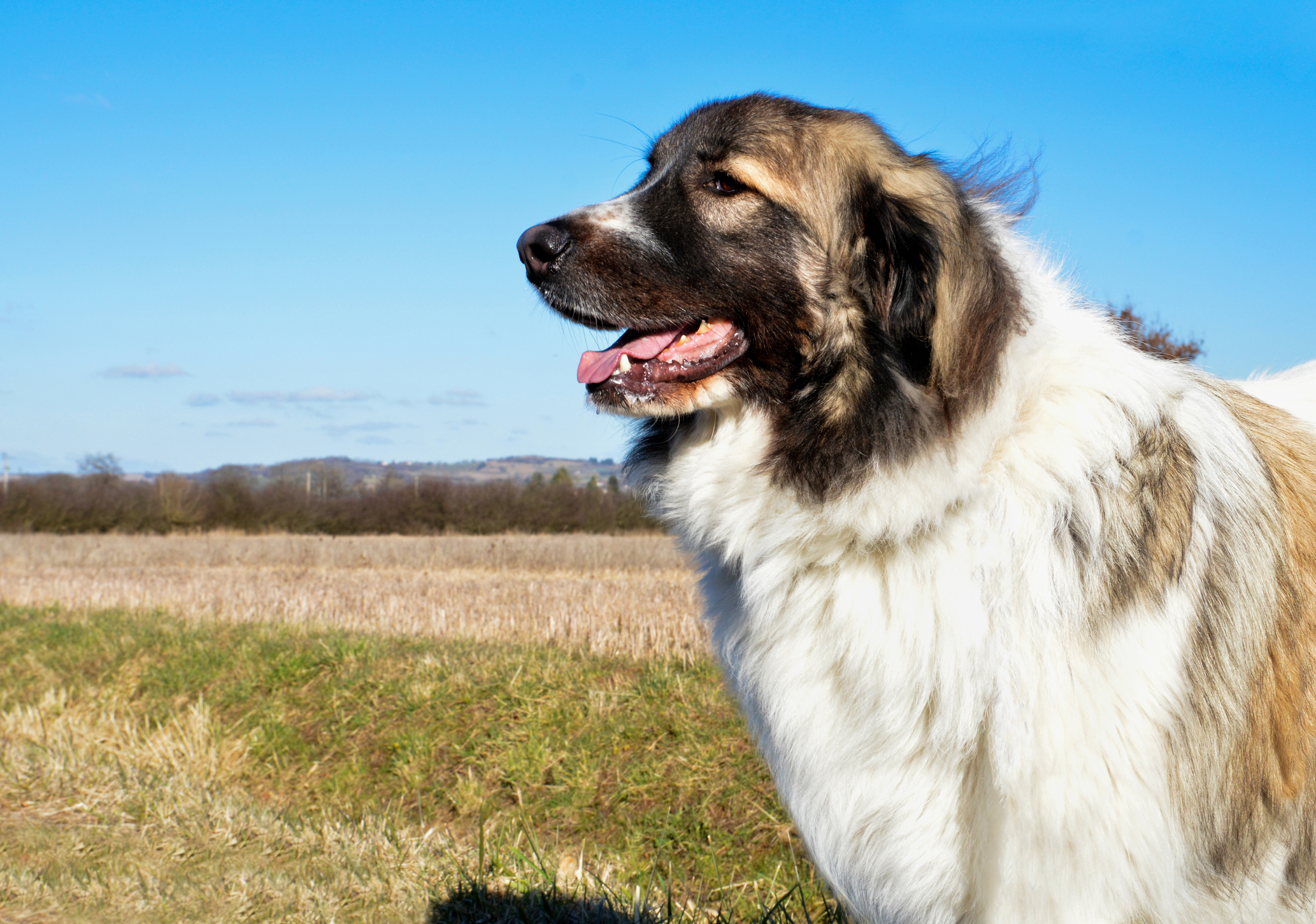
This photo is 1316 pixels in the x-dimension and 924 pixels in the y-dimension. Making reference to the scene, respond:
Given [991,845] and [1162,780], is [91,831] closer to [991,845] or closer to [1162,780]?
[991,845]

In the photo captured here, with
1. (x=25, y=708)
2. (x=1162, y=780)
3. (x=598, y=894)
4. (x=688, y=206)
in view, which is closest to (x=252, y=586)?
(x=25, y=708)

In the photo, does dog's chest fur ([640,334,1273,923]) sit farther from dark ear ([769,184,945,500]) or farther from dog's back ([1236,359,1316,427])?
dog's back ([1236,359,1316,427])

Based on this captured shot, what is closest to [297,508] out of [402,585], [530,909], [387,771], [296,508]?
[296,508]

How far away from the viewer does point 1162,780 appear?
7.07 feet

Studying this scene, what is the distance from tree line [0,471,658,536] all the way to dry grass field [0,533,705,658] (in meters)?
5.47

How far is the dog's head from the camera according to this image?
2594 mm

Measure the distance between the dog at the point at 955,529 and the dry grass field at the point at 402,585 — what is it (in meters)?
5.44

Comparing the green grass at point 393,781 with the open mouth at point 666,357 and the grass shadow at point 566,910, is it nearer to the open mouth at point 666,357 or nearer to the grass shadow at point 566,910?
the grass shadow at point 566,910

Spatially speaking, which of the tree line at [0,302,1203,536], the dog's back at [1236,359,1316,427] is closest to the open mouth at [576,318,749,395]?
the dog's back at [1236,359,1316,427]

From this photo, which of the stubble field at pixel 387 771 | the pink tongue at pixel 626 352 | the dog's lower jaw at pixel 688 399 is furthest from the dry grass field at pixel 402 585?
the dog's lower jaw at pixel 688 399

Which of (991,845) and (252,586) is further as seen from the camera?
(252,586)

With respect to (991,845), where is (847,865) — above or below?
below

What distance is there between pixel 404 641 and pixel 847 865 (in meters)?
8.76

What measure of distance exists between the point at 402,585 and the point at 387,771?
31.8 ft
